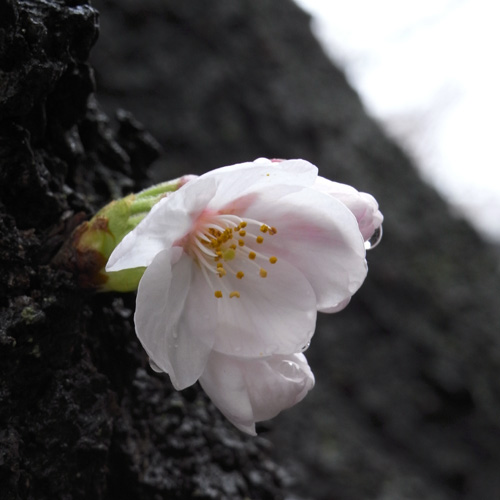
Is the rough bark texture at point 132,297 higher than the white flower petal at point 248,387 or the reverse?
the reverse

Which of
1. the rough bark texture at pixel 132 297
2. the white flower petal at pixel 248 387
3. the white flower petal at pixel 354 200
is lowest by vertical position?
the rough bark texture at pixel 132 297

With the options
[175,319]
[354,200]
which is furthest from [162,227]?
[354,200]

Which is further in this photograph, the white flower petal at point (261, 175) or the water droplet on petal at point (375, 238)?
the water droplet on petal at point (375, 238)

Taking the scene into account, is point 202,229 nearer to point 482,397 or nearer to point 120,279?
point 120,279

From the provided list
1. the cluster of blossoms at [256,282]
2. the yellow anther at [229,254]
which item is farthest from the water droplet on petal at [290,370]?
the yellow anther at [229,254]

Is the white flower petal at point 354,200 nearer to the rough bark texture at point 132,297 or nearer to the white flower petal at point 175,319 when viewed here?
the white flower petal at point 175,319

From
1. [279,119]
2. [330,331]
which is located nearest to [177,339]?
[330,331]
